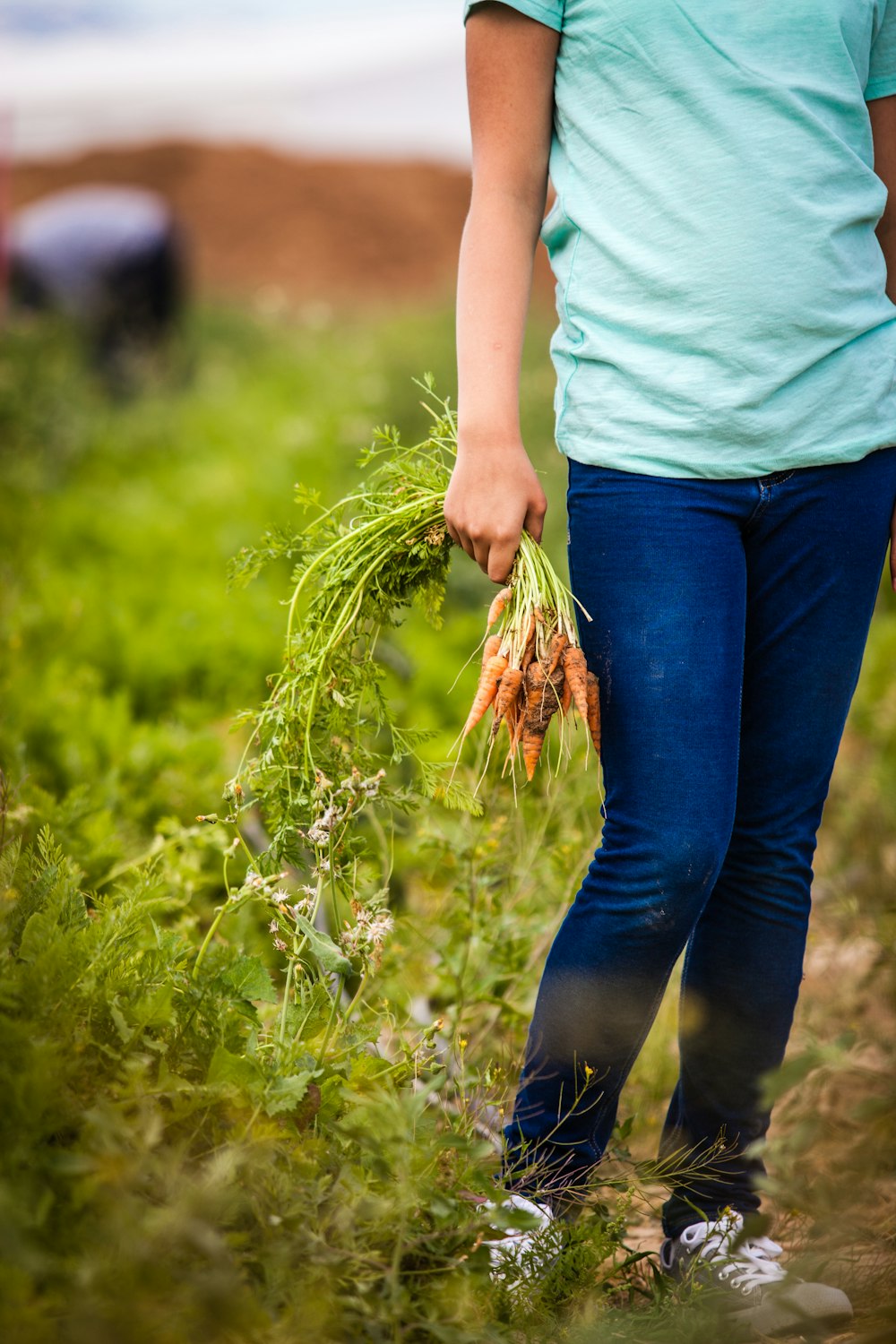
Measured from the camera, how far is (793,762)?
1451 millimetres

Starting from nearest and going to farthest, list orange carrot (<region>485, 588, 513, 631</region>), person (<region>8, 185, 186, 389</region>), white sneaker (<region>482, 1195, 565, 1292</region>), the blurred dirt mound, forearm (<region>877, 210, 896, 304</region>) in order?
white sneaker (<region>482, 1195, 565, 1292</region>) < orange carrot (<region>485, 588, 513, 631</region>) < forearm (<region>877, 210, 896, 304</region>) < person (<region>8, 185, 186, 389</region>) < the blurred dirt mound

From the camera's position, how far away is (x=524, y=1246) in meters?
1.38

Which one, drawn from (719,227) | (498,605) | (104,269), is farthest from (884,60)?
(104,269)

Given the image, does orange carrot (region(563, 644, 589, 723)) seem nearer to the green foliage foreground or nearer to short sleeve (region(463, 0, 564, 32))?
the green foliage foreground

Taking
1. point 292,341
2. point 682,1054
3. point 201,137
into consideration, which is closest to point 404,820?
point 682,1054

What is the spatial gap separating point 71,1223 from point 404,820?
1.85m

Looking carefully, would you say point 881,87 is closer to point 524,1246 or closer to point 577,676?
point 577,676

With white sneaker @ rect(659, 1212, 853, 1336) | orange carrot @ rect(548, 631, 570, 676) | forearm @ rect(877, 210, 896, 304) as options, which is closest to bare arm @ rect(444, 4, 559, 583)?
orange carrot @ rect(548, 631, 570, 676)

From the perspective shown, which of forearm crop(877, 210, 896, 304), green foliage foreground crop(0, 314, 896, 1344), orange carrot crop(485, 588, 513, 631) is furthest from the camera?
forearm crop(877, 210, 896, 304)

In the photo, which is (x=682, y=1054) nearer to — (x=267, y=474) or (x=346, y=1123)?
(x=346, y=1123)

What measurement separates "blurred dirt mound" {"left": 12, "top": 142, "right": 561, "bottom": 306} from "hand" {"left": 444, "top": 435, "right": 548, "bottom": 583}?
24746 mm

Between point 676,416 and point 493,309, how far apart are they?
258 millimetres

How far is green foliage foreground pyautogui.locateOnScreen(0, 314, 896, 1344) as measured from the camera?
104 centimetres

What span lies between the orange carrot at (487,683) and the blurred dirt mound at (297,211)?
24788mm
